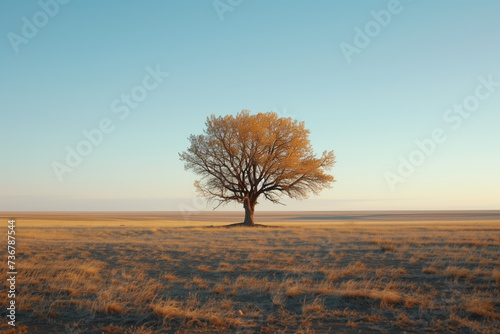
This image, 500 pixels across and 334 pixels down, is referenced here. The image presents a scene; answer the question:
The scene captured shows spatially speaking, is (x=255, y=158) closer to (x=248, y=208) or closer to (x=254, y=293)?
(x=248, y=208)

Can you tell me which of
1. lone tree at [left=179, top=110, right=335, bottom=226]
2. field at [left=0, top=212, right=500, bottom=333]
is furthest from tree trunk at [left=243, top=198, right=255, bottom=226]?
field at [left=0, top=212, right=500, bottom=333]

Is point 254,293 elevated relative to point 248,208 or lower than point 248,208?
lower

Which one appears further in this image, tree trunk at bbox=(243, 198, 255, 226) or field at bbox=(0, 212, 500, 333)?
tree trunk at bbox=(243, 198, 255, 226)

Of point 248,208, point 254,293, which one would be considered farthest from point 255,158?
point 254,293

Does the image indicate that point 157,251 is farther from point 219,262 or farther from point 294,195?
point 294,195

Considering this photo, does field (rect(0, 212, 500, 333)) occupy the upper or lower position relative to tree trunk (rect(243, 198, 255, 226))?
lower

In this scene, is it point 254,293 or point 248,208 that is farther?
point 248,208

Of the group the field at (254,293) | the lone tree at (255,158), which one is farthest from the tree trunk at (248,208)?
the field at (254,293)

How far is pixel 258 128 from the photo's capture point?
32469 mm

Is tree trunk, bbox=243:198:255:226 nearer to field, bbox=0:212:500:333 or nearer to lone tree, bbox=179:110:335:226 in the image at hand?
lone tree, bbox=179:110:335:226

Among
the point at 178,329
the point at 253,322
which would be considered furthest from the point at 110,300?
the point at 253,322

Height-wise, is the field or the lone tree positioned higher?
the lone tree

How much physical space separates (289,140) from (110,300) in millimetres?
27656

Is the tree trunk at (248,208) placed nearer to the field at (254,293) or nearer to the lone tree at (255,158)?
the lone tree at (255,158)
